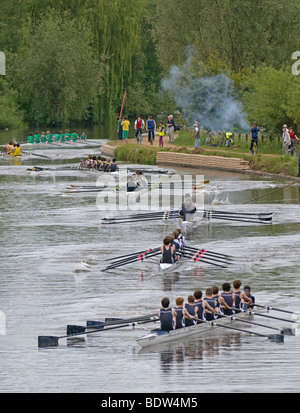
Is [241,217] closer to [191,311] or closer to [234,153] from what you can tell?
[191,311]

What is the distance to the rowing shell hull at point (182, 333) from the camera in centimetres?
1939

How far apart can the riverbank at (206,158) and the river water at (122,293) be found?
554cm

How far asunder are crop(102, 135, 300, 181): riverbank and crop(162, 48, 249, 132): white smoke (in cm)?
268

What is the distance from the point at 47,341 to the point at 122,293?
4.89m

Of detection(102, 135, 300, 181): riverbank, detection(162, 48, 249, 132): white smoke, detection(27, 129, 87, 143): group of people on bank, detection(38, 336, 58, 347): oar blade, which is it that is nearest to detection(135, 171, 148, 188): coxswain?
detection(102, 135, 300, 181): riverbank

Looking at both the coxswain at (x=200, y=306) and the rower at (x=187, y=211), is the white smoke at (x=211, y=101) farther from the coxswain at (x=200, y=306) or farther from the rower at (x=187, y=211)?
the coxswain at (x=200, y=306)

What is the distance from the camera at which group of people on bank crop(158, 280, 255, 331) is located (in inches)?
773

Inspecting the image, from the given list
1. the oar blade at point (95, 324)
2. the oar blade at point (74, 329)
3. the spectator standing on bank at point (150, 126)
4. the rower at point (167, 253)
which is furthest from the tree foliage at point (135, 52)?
the oar blade at point (74, 329)

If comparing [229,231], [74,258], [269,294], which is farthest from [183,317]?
[229,231]

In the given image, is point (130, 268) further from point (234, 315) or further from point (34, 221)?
point (34, 221)
